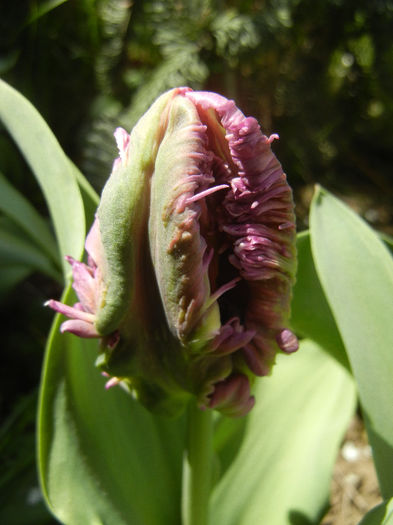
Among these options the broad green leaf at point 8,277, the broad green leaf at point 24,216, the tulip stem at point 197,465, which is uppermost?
the broad green leaf at point 24,216

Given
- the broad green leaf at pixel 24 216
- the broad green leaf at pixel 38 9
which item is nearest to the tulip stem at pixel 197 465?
the broad green leaf at pixel 24 216

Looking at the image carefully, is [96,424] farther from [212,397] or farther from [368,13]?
[368,13]

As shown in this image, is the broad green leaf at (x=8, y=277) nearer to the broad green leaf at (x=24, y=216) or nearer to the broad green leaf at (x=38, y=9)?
the broad green leaf at (x=24, y=216)

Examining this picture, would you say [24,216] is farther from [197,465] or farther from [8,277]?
[197,465]

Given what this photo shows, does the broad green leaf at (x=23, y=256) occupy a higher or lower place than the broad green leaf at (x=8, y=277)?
higher

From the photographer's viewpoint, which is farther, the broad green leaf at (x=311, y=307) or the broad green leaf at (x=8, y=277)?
the broad green leaf at (x=8, y=277)
